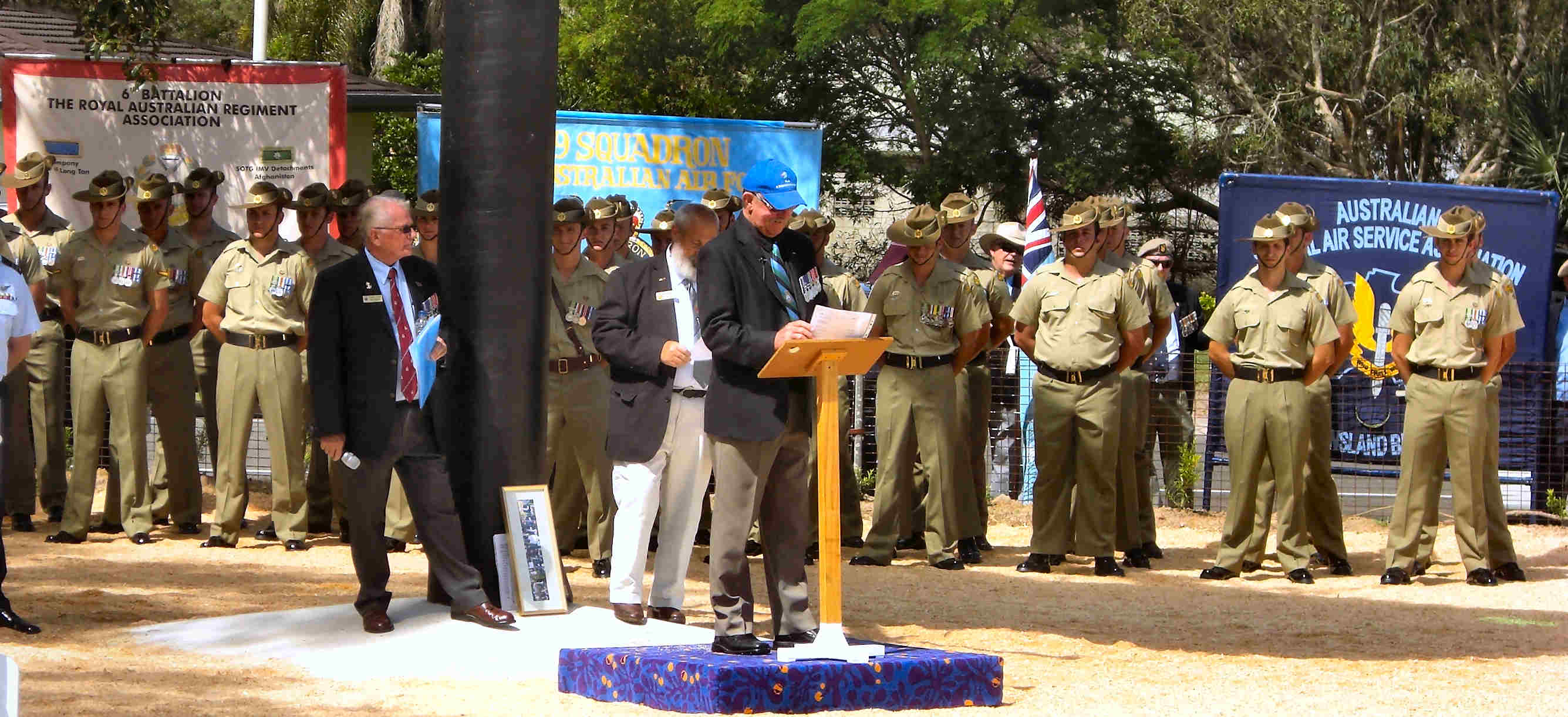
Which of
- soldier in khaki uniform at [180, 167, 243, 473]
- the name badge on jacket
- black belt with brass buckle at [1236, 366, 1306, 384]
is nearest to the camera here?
black belt with brass buckle at [1236, 366, 1306, 384]

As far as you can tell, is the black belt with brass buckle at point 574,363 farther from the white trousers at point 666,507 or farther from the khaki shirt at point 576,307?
the white trousers at point 666,507

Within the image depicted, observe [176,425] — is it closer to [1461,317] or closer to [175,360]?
[175,360]

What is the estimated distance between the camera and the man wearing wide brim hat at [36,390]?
11148mm

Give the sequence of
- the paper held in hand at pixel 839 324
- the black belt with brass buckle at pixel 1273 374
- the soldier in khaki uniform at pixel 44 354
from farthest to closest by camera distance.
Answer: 1. the soldier in khaki uniform at pixel 44 354
2. the black belt with brass buckle at pixel 1273 374
3. the paper held in hand at pixel 839 324

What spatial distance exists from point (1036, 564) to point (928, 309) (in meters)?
1.61

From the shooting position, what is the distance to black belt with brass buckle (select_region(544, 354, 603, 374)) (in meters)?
10.5

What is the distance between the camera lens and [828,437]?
6363 millimetres

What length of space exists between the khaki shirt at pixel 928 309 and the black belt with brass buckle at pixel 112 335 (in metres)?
4.27

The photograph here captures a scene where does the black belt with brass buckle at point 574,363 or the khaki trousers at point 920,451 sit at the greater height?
the black belt with brass buckle at point 574,363

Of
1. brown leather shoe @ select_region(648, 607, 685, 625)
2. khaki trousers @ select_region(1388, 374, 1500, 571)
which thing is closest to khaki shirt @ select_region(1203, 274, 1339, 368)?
khaki trousers @ select_region(1388, 374, 1500, 571)

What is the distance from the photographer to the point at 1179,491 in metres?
13.7

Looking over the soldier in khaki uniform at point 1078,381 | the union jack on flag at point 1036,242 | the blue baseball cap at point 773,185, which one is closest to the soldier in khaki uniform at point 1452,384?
the soldier in khaki uniform at point 1078,381

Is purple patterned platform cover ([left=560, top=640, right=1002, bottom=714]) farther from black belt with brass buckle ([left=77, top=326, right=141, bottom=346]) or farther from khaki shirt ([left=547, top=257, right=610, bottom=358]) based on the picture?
black belt with brass buckle ([left=77, top=326, right=141, bottom=346])

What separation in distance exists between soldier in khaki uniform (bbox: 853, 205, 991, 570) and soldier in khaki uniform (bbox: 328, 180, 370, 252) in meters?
2.95
